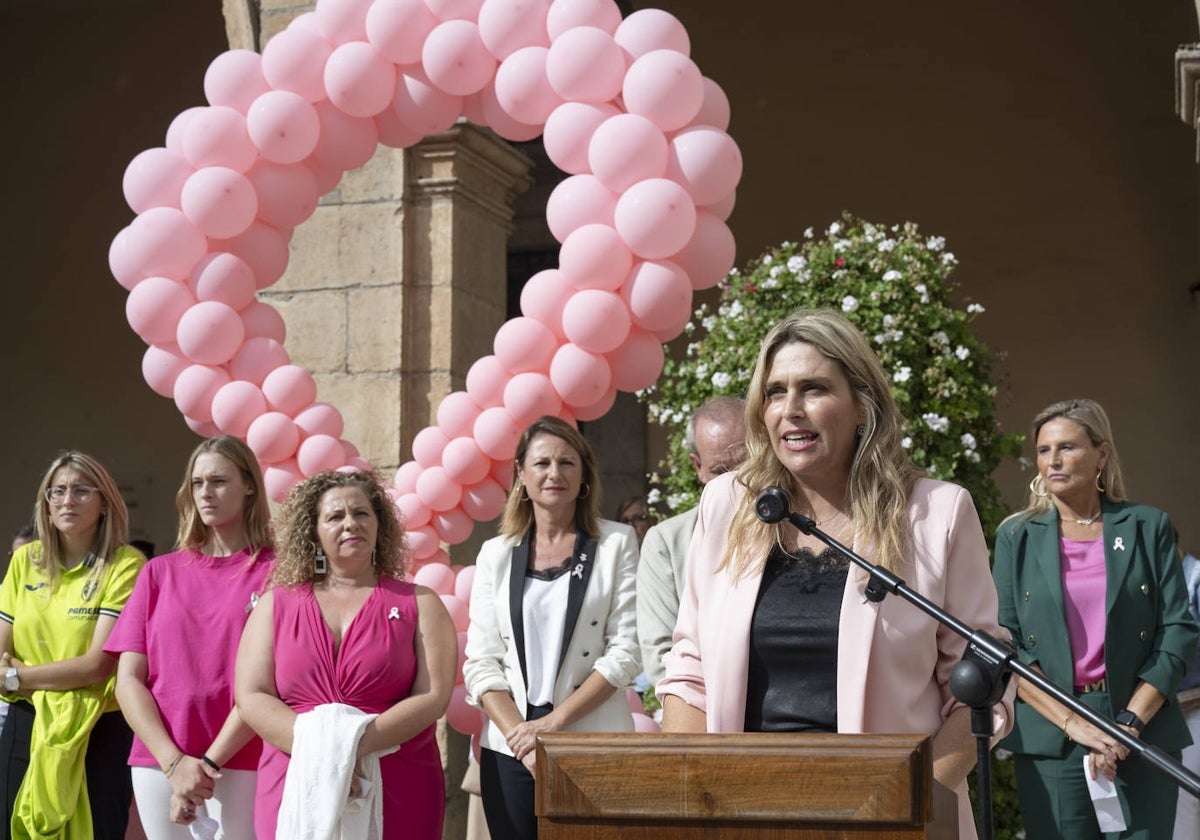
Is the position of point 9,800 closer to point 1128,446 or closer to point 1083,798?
point 1083,798

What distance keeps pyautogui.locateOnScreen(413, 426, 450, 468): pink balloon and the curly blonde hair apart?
0.69m

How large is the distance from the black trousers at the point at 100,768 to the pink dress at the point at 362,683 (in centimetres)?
94

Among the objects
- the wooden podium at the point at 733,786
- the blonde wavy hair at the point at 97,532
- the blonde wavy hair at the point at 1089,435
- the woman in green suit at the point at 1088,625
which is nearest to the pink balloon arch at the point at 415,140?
the blonde wavy hair at the point at 97,532

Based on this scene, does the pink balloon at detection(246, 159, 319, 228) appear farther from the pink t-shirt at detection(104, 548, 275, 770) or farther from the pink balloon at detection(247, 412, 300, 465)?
the pink t-shirt at detection(104, 548, 275, 770)

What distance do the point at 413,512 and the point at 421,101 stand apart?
1.47 metres

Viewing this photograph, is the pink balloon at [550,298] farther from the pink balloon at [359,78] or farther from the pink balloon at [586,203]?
the pink balloon at [359,78]

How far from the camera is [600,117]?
205 inches

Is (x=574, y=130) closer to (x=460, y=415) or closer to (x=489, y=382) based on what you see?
(x=489, y=382)

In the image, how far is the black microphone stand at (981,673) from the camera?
2.15 metres

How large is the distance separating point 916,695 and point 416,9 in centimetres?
366

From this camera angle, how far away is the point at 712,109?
5.36 metres

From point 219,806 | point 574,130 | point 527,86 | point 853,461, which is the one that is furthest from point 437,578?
point 853,461

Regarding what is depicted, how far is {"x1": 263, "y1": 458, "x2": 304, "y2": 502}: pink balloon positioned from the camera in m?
5.43

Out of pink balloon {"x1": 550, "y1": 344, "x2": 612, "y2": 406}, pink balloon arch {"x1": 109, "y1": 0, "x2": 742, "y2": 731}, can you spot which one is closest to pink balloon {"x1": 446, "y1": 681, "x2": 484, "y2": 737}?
pink balloon arch {"x1": 109, "y1": 0, "x2": 742, "y2": 731}
